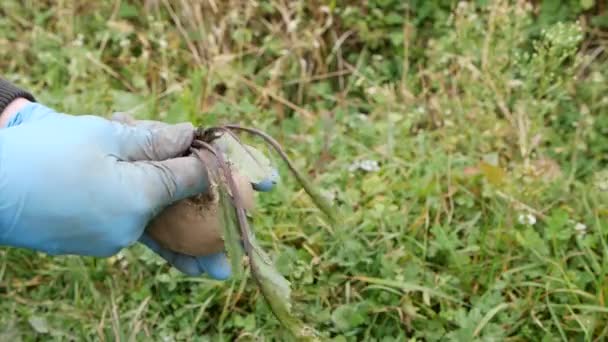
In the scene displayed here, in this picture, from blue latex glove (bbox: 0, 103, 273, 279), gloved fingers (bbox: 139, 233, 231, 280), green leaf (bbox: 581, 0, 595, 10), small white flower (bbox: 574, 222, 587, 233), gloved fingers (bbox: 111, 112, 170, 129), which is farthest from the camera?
green leaf (bbox: 581, 0, 595, 10)

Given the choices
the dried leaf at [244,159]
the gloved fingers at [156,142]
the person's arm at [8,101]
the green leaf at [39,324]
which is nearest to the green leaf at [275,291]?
the dried leaf at [244,159]

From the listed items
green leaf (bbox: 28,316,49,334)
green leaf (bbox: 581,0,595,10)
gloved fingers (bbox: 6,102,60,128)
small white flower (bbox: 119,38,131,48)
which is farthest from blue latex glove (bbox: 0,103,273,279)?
green leaf (bbox: 581,0,595,10)

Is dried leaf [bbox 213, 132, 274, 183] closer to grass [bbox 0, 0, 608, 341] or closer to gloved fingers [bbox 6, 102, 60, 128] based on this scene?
gloved fingers [bbox 6, 102, 60, 128]

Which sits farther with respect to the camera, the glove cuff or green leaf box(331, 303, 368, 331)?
green leaf box(331, 303, 368, 331)

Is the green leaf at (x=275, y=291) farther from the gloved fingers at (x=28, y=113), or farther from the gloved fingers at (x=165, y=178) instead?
the gloved fingers at (x=28, y=113)

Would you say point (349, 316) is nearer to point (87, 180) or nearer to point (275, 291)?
point (275, 291)

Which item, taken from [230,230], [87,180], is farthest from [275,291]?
[87,180]

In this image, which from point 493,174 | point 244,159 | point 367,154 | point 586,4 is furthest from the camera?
point 586,4

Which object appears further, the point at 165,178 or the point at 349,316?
the point at 349,316
